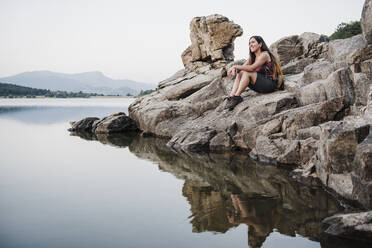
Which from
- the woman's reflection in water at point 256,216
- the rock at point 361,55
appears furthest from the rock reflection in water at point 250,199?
the rock at point 361,55

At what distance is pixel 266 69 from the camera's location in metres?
17.1

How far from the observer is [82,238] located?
6.91 m

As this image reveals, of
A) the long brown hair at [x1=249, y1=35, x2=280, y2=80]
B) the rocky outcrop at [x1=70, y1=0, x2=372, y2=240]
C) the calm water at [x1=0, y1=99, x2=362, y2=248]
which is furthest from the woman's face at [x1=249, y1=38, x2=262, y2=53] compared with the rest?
the calm water at [x1=0, y1=99, x2=362, y2=248]

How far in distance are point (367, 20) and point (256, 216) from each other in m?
9.68

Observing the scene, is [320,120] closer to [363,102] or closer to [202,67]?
[363,102]

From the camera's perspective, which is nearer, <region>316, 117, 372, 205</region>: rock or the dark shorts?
<region>316, 117, 372, 205</region>: rock

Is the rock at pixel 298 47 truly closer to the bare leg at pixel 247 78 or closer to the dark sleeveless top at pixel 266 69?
the dark sleeveless top at pixel 266 69

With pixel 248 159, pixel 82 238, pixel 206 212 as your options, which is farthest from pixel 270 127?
pixel 82 238

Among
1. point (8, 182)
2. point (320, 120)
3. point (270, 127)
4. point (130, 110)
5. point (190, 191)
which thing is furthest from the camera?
point (130, 110)

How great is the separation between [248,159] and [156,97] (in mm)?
13932

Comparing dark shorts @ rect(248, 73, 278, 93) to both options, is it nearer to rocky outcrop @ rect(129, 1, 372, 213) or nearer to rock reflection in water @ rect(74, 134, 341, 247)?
rocky outcrop @ rect(129, 1, 372, 213)

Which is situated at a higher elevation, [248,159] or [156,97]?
[156,97]

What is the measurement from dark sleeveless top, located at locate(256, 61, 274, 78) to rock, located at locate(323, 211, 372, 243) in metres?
11.3

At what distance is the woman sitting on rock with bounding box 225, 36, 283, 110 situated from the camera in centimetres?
1644
